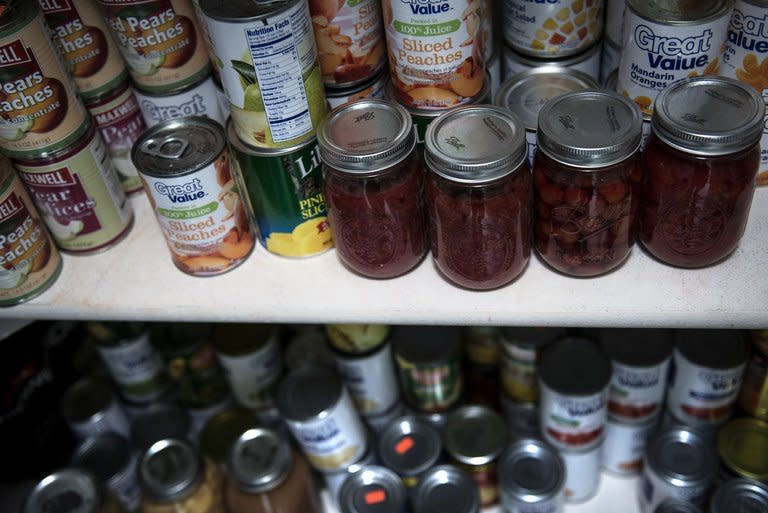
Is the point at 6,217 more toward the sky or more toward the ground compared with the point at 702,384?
more toward the sky

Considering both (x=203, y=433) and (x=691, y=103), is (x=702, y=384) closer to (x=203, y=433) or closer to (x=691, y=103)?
(x=691, y=103)

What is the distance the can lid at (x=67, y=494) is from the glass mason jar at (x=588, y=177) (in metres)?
0.79

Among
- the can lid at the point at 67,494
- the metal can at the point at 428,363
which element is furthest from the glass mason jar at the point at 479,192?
the can lid at the point at 67,494

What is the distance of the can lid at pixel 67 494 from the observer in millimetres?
1146

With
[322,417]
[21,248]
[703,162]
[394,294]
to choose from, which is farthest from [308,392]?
[703,162]

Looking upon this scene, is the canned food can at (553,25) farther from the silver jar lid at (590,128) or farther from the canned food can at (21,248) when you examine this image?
the canned food can at (21,248)

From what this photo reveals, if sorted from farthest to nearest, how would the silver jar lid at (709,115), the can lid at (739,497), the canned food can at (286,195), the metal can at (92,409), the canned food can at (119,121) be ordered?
the metal can at (92,409) → the can lid at (739,497) → the canned food can at (119,121) → the canned food can at (286,195) → the silver jar lid at (709,115)

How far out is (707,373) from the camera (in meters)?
1.11

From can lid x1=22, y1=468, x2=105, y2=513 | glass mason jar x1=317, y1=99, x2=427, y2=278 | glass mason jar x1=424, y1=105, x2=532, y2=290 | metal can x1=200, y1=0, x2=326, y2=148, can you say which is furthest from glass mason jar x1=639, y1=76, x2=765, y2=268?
A: can lid x1=22, y1=468, x2=105, y2=513

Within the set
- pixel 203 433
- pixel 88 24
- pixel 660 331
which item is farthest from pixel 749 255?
pixel 203 433

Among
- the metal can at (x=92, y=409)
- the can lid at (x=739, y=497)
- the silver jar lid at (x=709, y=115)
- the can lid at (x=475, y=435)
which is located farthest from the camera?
the metal can at (x=92, y=409)

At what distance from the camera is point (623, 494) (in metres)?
1.30

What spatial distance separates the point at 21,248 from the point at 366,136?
0.45 meters

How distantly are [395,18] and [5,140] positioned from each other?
466 mm
